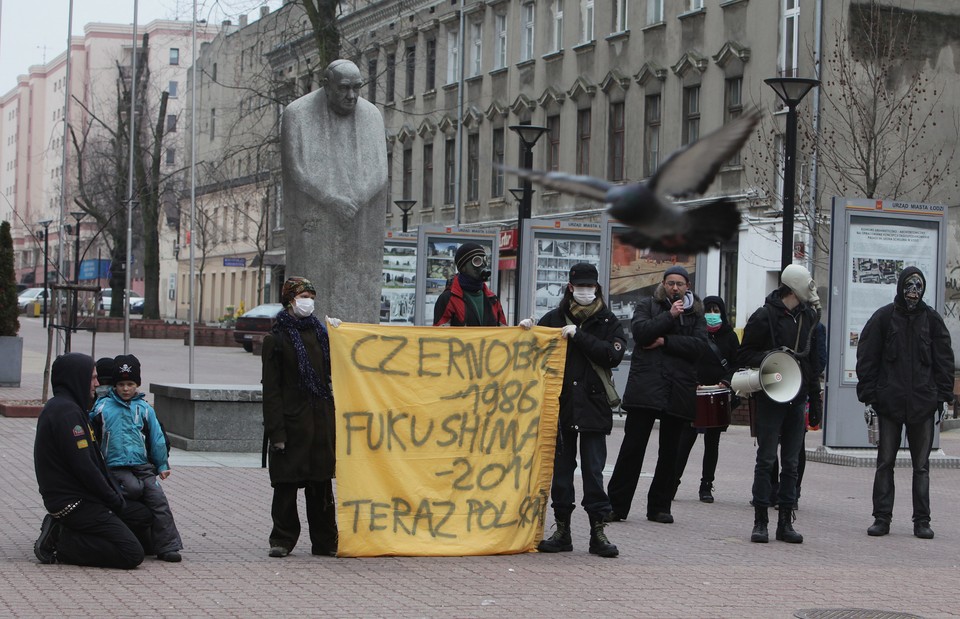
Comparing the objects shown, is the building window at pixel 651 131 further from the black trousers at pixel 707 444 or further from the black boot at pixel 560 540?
the black boot at pixel 560 540

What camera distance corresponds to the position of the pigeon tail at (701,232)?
414cm

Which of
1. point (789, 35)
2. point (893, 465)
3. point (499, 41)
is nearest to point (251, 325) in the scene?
point (499, 41)

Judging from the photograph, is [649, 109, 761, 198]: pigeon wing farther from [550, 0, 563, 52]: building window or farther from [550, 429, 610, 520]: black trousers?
[550, 0, 563, 52]: building window

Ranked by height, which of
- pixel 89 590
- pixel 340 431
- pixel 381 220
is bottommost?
pixel 89 590

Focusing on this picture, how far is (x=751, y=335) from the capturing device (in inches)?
454

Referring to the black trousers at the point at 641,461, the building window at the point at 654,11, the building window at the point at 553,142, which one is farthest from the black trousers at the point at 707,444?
the building window at the point at 553,142

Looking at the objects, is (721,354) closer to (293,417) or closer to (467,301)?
(467,301)

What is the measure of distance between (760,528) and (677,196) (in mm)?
6720

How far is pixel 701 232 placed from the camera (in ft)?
13.8

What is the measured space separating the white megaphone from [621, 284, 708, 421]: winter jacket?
49cm

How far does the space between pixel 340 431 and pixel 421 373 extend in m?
0.66

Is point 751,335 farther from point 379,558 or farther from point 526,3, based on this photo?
point 526,3

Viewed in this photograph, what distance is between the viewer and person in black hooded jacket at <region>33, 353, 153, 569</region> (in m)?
8.97

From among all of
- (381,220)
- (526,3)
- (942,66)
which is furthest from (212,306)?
(381,220)
